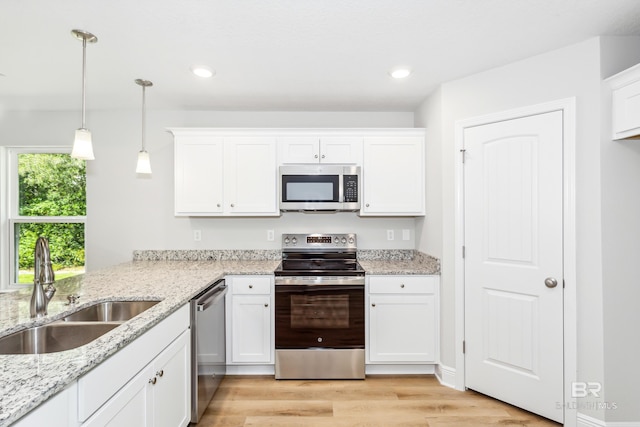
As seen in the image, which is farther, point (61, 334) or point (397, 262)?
point (397, 262)

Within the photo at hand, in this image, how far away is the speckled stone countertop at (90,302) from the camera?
88cm

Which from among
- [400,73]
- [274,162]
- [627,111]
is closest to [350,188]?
[274,162]

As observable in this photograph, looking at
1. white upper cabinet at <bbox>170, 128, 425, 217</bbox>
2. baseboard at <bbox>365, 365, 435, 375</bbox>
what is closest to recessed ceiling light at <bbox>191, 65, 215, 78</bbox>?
white upper cabinet at <bbox>170, 128, 425, 217</bbox>

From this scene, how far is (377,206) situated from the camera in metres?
2.92

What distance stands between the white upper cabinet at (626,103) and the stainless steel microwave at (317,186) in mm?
1717

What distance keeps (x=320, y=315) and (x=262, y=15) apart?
2.07 metres

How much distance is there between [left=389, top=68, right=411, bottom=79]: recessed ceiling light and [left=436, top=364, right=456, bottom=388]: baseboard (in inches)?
89.2

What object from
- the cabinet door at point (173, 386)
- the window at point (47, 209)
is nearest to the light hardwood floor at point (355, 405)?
the cabinet door at point (173, 386)

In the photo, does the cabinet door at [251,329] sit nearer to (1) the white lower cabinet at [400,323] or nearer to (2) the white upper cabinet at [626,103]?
(1) the white lower cabinet at [400,323]

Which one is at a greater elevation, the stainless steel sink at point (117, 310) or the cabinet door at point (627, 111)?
the cabinet door at point (627, 111)

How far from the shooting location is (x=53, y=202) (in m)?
3.27

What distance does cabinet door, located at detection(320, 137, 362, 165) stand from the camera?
9.55 feet

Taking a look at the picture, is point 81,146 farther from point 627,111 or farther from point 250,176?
point 627,111

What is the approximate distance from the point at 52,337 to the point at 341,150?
2.32m
